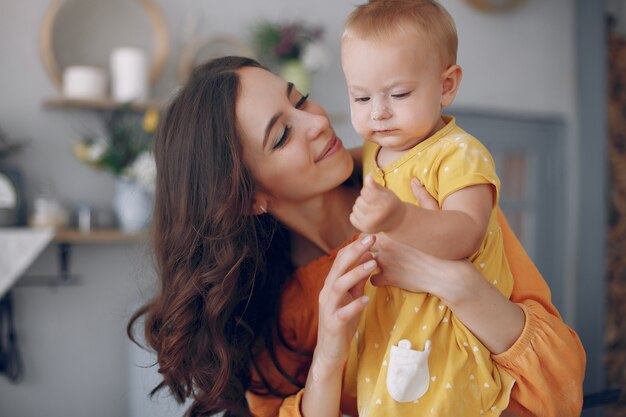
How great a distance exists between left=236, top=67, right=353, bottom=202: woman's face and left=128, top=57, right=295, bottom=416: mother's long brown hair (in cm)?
3

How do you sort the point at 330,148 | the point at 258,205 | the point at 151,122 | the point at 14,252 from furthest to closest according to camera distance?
1. the point at 151,122
2. the point at 14,252
3. the point at 258,205
4. the point at 330,148

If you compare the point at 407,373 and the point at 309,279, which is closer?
the point at 407,373

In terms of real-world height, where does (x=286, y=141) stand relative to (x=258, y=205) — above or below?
above

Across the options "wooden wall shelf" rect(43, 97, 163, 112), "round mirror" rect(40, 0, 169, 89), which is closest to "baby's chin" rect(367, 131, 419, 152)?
"wooden wall shelf" rect(43, 97, 163, 112)

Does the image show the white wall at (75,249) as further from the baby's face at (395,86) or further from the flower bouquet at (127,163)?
the baby's face at (395,86)

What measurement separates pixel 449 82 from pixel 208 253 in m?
0.61

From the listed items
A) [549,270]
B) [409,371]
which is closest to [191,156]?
[409,371]

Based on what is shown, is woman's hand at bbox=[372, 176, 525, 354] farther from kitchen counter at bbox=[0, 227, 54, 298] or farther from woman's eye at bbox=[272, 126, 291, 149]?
kitchen counter at bbox=[0, 227, 54, 298]

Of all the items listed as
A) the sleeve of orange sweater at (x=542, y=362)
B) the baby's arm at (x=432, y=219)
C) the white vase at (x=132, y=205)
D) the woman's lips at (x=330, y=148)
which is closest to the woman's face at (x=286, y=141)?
the woman's lips at (x=330, y=148)

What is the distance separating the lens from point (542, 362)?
1.16 m

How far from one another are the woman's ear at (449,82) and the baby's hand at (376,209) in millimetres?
308

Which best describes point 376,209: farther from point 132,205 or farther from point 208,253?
point 132,205

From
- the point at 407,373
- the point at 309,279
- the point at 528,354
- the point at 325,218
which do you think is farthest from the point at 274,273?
the point at 528,354

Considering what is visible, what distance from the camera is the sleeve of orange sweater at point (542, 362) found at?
3.69ft
